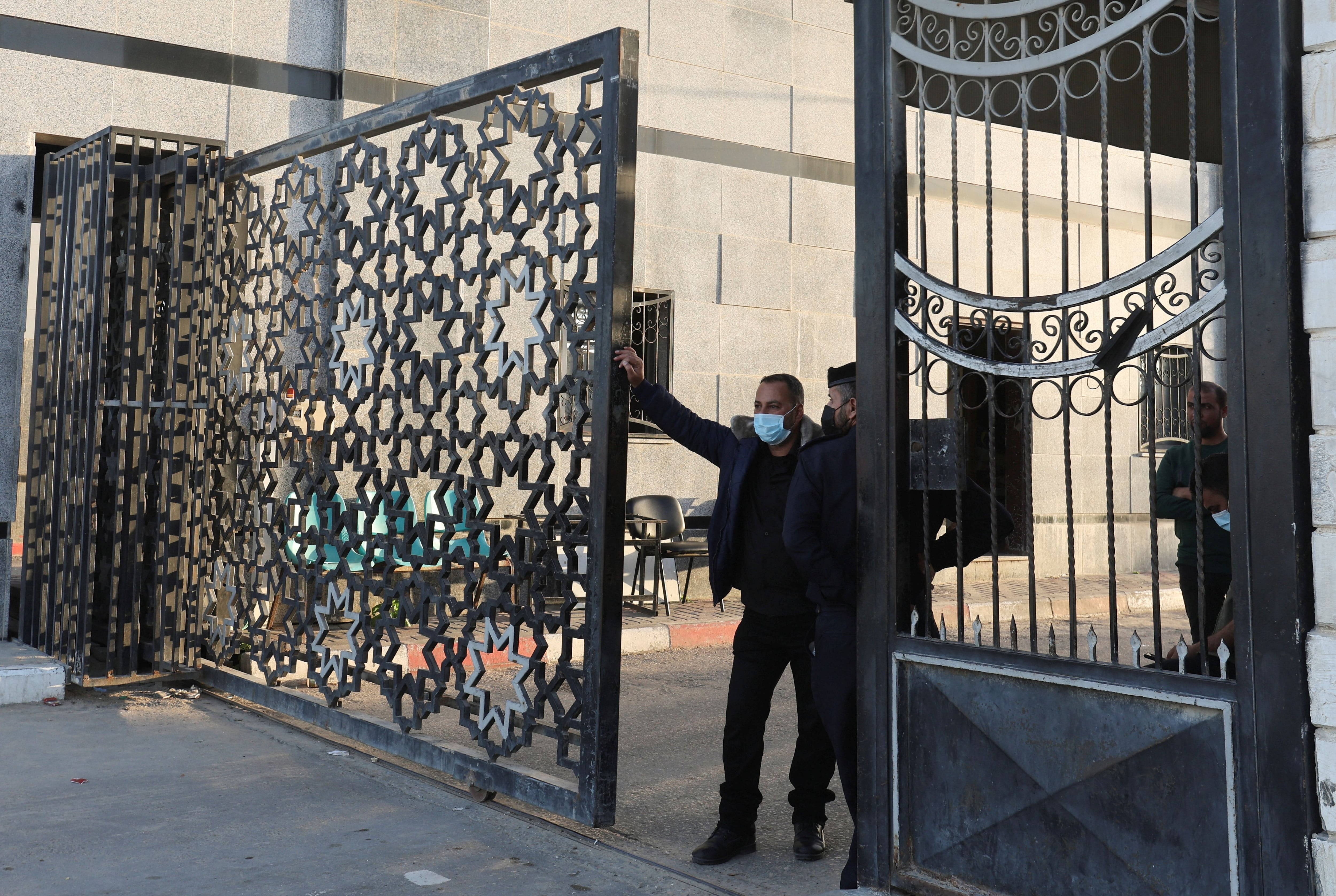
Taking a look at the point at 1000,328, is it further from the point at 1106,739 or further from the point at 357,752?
the point at 357,752

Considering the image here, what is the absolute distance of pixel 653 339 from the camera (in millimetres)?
10852

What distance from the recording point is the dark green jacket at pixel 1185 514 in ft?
17.6

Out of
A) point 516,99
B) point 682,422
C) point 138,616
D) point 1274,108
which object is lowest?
point 138,616

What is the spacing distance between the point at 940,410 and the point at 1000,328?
8.93m

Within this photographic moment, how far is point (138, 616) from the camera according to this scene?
23.2 feet

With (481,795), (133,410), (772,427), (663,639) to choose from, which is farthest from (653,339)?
(772,427)

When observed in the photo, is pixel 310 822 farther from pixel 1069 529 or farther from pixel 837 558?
pixel 1069 529

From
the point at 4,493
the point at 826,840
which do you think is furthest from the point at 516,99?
the point at 4,493

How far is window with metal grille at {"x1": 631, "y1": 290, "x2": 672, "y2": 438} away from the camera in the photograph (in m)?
10.7

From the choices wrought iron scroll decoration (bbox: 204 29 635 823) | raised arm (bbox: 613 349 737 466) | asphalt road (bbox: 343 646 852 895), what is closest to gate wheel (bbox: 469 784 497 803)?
wrought iron scroll decoration (bbox: 204 29 635 823)

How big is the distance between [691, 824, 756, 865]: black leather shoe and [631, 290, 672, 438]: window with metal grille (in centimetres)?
628

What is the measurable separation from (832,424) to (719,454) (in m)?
0.50

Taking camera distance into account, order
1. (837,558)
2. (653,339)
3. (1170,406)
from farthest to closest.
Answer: (1170,406)
(653,339)
(837,558)

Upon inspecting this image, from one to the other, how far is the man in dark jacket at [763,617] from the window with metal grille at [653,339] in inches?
234
